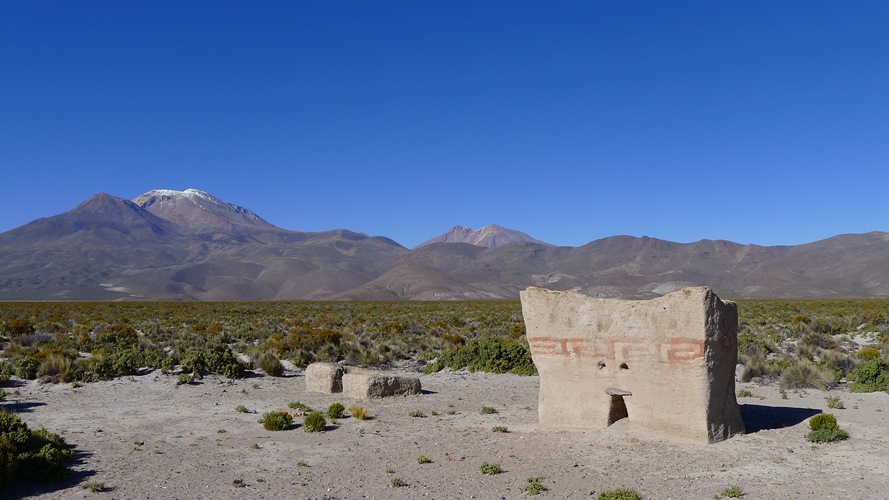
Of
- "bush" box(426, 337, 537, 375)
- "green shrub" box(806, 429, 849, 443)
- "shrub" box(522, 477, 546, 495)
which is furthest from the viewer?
"bush" box(426, 337, 537, 375)

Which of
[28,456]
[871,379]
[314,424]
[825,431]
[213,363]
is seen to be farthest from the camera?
[213,363]

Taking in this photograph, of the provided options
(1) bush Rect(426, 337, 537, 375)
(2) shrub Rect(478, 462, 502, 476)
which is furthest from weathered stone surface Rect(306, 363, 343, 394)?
(2) shrub Rect(478, 462, 502, 476)

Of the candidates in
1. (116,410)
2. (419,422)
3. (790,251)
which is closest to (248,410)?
(116,410)

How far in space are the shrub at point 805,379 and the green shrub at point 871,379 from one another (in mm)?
599

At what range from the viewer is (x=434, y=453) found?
11.2 metres

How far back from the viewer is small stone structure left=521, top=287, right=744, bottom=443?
1107cm

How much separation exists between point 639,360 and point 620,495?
133 inches

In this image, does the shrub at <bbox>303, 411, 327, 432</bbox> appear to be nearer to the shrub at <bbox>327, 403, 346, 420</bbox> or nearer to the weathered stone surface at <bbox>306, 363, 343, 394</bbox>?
the shrub at <bbox>327, 403, 346, 420</bbox>

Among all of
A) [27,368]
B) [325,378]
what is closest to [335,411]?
[325,378]

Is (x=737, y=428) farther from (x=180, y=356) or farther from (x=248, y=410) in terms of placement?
(x=180, y=356)

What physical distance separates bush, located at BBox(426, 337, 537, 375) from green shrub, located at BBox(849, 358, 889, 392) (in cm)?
858

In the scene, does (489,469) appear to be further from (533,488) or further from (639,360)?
(639,360)

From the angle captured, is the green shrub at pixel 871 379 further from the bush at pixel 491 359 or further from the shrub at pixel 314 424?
the shrub at pixel 314 424

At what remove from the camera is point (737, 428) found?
11836mm
